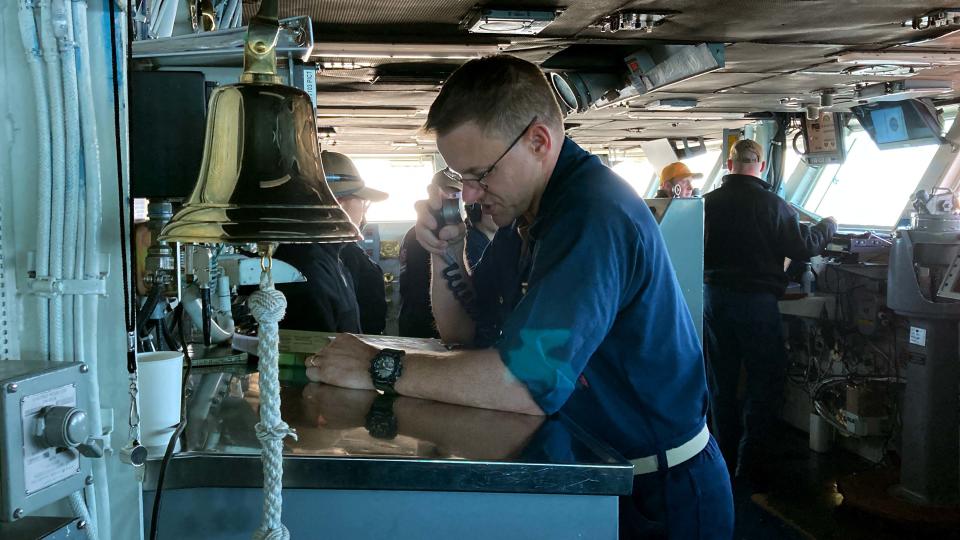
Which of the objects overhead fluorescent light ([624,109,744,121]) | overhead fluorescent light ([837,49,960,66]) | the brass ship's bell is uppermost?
overhead fluorescent light ([624,109,744,121])

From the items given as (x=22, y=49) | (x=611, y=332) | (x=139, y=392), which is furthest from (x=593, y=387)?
(x=22, y=49)

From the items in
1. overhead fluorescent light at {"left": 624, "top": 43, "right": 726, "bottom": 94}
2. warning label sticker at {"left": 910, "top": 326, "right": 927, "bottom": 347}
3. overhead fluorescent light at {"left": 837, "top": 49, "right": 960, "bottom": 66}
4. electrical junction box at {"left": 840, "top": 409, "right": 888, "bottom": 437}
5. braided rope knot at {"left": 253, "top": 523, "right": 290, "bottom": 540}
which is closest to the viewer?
braided rope knot at {"left": 253, "top": 523, "right": 290, "bottom": 540}

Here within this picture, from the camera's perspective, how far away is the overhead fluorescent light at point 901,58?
4504 mm

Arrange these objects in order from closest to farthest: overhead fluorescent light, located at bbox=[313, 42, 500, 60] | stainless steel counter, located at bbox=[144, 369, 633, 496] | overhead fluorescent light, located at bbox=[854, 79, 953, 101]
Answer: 1. stainless steel counter, located at bbox=[144, 369, 633, 496]
2. overhead fluorescent light, located at bbox=[313, 42, 500, 60]
3. overhead fluorescent light, located at bbox=[854, 79, 953, 101]

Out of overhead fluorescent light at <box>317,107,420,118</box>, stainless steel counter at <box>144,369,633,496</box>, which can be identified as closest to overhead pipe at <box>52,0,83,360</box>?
stainless steel counter at <box>144,369,633,496</box>

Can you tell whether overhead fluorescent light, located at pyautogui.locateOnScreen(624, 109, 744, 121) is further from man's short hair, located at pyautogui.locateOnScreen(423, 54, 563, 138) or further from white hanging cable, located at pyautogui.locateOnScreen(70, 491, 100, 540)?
white hanging cable, located at pyautogui.locateOnScreen(70, 491, 100, 540)

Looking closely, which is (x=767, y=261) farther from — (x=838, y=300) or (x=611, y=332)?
(x=611, y=332)

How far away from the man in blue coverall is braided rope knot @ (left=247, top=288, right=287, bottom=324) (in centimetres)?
52

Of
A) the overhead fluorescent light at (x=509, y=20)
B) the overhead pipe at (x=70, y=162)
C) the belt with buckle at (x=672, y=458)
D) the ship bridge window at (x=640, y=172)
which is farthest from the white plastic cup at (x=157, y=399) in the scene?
the ship bridge window at (x=640, y=172)

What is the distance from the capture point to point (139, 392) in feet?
4.22

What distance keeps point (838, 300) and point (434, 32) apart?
3366mm

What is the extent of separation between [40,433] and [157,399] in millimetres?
323

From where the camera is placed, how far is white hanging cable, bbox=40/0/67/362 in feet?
3.55

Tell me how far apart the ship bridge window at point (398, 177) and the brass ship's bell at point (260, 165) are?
10253mm
